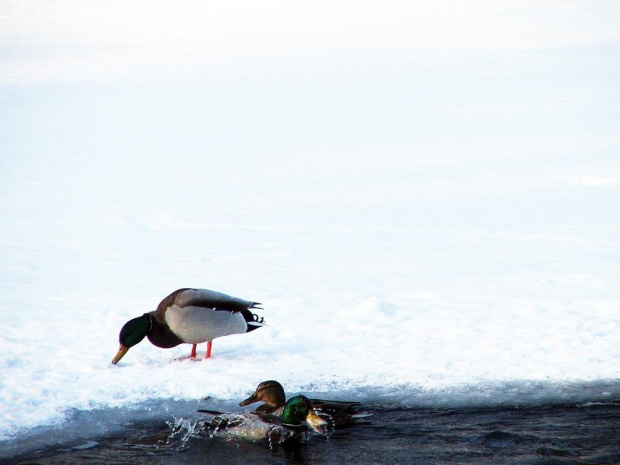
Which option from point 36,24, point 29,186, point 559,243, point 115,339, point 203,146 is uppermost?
point 36,24

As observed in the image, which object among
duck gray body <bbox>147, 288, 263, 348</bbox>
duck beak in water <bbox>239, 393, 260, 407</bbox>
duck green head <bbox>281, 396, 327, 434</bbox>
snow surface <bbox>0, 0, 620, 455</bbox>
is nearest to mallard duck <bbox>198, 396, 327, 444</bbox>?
duck green head <bbox>281, 396, 327, 434</bbox>

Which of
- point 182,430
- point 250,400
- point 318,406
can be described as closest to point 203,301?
point 250,400

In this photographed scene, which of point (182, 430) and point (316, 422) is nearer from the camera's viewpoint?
point (316, 422)

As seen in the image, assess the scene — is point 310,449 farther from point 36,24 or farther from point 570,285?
point 36,24

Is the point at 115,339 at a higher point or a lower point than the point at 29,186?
lower

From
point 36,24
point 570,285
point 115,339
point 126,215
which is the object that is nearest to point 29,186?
point 126,215

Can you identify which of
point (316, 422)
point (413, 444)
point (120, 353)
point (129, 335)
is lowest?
A: point (413, 444)

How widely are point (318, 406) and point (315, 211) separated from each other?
5.71 metres

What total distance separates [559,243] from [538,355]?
3412mm

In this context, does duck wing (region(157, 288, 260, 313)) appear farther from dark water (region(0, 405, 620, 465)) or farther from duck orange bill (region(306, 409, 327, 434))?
duck orange bill (region(306, 409, 327, 434))

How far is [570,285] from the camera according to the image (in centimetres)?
743

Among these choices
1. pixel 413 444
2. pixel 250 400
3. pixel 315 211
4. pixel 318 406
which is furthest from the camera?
pixel 315 211

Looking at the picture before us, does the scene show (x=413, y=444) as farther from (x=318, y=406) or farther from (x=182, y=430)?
(x=182, y=430)

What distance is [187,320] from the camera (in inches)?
223
